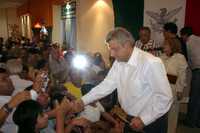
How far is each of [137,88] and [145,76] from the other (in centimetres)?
11

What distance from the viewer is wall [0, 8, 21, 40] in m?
17.3

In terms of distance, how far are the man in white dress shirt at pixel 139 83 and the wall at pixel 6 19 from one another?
16.2 m

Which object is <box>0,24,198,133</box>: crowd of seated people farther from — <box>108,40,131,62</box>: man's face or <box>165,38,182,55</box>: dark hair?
<box>108,40,131,62</box>: man's face

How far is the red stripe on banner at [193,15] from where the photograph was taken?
13.2 feet

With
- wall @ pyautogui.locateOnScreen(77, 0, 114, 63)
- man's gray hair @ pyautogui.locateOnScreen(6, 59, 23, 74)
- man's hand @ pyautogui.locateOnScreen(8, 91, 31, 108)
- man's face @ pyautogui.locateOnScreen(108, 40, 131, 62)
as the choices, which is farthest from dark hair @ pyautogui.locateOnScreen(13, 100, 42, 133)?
wall @ pyautogui.locateOnScreen(77, 0, 114, 63)

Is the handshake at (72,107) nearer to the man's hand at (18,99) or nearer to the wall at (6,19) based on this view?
the man's hand at (18,99)

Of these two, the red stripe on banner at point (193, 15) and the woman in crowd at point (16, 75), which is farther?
the red stripe on banner at point (193, 15)

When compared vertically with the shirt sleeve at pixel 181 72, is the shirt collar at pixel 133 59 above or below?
above

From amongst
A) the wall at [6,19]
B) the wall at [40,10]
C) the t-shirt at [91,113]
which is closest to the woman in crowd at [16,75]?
the t-shirt at [91,113]

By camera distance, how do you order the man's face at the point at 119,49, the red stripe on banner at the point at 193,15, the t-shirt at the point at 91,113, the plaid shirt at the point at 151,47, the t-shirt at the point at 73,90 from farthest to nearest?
the red stripe on banner at the point at 193,15, the plaid shirt at the point at 151,47, the t-shirt at the point at 73,90, the t-shirt at the point at 91,113, the man's face at the point at 119,49

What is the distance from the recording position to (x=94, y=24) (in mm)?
6387

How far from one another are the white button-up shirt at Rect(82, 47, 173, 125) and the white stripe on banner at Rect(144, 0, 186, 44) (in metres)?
2.45

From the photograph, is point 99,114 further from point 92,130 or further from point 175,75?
point 175,75

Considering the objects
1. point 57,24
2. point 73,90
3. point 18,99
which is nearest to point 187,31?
point 73,90
